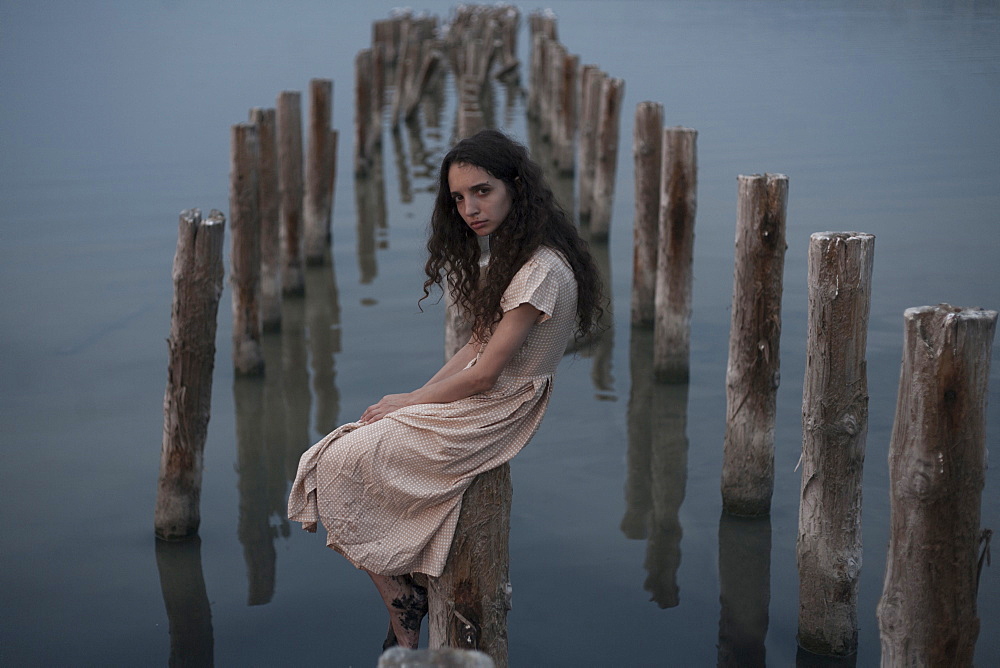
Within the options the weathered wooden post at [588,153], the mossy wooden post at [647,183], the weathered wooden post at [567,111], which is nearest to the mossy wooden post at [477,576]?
the mossy wooden post at [647,183]

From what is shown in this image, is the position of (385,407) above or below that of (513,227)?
below

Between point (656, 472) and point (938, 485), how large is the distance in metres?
3.10

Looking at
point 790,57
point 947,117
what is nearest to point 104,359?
point 947,117

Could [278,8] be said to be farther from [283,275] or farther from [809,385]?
[809,385]

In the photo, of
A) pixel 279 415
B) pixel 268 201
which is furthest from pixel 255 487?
pixel 268 201

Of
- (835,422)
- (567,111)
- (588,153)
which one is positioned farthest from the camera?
(567,111)

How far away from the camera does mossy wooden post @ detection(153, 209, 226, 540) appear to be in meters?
4.95

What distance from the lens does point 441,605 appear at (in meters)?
3.49

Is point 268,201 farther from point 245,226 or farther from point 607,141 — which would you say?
point 607,141

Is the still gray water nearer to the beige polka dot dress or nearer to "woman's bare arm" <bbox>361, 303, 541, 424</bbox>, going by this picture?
the beige polka dot dress

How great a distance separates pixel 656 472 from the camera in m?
6.21

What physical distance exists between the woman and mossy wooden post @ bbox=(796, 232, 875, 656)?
101 centimetres

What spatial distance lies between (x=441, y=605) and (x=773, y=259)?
95.2 inches

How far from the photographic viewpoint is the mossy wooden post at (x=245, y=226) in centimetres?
709
